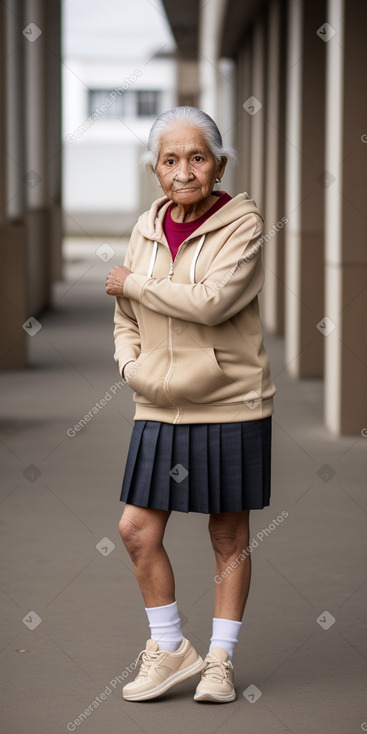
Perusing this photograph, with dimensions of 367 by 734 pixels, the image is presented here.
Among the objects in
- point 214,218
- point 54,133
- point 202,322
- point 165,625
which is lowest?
point 54,133

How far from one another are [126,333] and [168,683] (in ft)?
3.85

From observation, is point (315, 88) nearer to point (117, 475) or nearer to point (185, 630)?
point (117, 475)

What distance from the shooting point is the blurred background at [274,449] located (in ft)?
15.4

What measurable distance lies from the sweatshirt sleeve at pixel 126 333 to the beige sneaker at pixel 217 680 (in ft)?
3.27

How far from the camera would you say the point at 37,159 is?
21625mm

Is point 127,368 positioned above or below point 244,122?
above

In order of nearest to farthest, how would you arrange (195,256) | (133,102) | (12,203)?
(195,256)
(12,203)
(133,102)

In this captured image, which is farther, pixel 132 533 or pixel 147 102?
pixel 147 102

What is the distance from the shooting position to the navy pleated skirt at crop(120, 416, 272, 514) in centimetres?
439

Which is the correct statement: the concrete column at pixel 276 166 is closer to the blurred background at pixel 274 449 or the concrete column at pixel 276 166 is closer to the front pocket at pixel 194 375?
the blurred background at pixel 274 449

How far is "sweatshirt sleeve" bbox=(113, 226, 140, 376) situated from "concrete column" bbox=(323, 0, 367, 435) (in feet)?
17.7

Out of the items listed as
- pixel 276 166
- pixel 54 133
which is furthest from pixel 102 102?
pixel 276 166

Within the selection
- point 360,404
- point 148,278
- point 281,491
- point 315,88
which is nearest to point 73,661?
point 148,278

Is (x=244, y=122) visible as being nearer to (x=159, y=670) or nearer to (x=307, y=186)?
(x=307, y=186)
